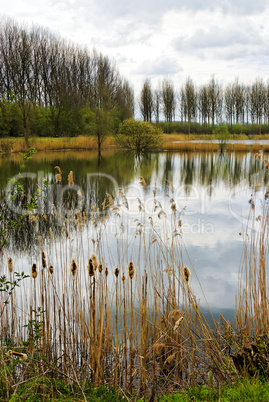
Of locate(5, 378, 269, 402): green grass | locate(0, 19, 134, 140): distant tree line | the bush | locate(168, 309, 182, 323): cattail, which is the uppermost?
locate(0, 19, 134, 140): distant tree line

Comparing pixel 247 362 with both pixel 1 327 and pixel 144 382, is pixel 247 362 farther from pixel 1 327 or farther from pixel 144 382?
pixel 1 327

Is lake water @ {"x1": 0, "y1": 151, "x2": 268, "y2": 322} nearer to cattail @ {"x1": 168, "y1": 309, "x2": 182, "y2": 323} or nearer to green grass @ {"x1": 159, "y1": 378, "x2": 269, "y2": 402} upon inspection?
cattail @ {"x1": 168, "y1": 309, "x2": 182, "y2": 323}

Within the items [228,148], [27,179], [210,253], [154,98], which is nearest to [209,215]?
[210,253]

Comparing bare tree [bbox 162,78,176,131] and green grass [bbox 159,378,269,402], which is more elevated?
bare tree [bbox 162,78,176,131]

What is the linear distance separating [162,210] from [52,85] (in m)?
35.7

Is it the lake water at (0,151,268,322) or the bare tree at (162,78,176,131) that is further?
the bare tree at (162,78,176,131)

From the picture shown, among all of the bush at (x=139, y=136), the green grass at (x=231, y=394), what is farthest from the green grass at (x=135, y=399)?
the bush at (x=139, y=136)

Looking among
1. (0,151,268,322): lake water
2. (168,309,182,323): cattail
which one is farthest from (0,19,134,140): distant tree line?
(168,309,182,323): cattail

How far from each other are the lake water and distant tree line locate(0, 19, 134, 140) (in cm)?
844

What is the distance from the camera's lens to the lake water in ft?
16.0

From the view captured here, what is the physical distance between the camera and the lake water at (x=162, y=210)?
4.87 m

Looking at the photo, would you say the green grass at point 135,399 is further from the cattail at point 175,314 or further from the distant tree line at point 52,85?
the distant tree line at point 52,85

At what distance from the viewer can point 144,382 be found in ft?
8.49

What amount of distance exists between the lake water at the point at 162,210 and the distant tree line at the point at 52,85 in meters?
8.44
